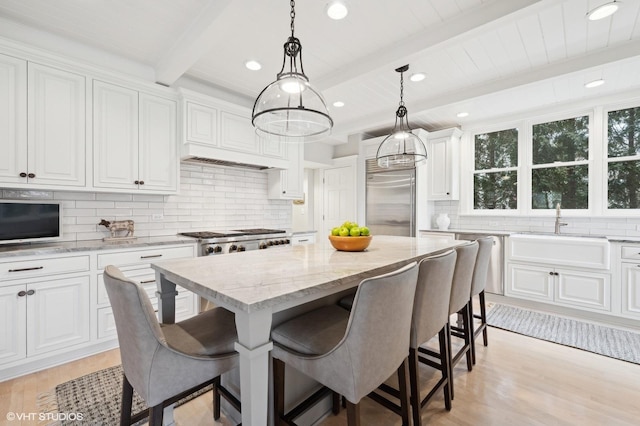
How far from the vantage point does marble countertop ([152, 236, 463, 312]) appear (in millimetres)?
1021

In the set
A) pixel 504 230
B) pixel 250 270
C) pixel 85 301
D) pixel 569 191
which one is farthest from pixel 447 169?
pixel 85 301

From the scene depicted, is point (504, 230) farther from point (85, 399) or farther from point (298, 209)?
point (85, 399)

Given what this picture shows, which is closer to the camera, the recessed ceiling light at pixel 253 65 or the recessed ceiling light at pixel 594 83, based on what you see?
the recessed ceiling light at pixel 253 65

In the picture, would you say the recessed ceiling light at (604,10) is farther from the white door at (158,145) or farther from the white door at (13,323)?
the white door at (13,323)

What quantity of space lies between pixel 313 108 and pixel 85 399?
90.1 inches

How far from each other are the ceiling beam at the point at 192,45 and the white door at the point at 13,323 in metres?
2.11

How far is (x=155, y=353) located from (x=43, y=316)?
6.01 ft

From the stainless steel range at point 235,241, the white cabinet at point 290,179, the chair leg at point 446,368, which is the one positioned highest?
the white cabinet at point 290,179

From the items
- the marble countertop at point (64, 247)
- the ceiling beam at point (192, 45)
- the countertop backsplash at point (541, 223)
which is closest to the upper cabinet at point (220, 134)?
the ceiling beam at point (192, 45)

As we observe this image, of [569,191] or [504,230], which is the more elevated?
[569,191]

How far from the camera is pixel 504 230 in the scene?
4.18 m

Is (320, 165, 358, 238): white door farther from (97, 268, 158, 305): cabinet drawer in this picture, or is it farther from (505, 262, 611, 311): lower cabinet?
(97, 268, 158, 305): cabinet drawer

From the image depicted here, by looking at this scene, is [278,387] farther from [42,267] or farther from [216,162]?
[216,162]

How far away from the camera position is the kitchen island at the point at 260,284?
0.98 m
